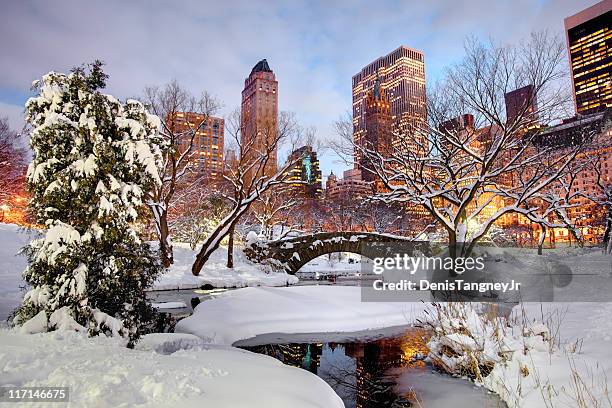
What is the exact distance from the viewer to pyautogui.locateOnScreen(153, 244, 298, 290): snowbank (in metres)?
22.2

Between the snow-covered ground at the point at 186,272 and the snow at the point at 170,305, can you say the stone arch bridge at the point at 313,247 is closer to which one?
the snow-covered ground at the point at 186,272

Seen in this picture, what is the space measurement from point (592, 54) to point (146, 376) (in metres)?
38.0

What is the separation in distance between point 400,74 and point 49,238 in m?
35.1

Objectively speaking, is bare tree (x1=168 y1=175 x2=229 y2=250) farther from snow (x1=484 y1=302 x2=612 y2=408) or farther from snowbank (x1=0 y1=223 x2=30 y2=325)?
snow (x1=484 y1=302 x2=612 y2=408)

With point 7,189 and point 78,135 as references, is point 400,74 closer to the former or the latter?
point 78,135

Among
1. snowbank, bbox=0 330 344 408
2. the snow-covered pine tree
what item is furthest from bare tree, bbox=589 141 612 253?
the snow-covered pine tree

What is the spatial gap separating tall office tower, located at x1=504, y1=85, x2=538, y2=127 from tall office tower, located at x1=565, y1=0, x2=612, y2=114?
8976 millimetres

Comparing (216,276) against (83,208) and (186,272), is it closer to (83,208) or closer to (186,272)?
(186,272)

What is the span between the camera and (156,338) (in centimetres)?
786

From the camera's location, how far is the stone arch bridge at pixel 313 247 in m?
28.6

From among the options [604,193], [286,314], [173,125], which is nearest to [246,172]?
[173,125]

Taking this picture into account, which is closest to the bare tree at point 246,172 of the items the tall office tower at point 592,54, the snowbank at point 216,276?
the snowbank at point 216,276

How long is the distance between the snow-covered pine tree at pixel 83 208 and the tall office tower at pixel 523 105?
49.9ft

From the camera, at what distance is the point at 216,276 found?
81.0 feet
